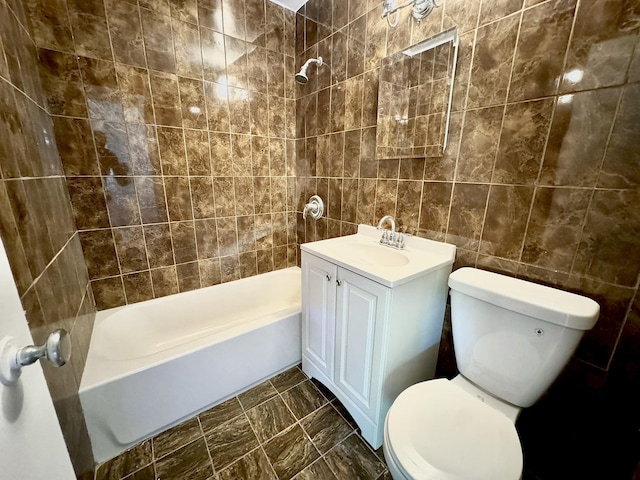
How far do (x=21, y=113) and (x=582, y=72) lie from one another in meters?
2.01

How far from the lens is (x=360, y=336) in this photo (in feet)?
3.90

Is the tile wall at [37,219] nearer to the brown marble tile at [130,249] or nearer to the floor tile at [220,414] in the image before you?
the brown marble tile at [130,249]

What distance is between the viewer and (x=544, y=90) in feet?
3.08

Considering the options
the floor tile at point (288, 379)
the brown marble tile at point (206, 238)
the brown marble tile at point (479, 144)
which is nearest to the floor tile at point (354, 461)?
the floor tile at point (288, 379)

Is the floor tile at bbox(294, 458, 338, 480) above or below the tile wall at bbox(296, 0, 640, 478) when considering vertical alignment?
below

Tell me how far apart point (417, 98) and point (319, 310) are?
4.06 ft

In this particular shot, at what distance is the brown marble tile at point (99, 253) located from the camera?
1541 mm

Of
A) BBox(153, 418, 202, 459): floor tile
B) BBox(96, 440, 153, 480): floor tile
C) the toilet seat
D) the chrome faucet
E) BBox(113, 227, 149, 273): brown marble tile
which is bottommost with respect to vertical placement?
BBox(96, 440, 153, 480): floor tile

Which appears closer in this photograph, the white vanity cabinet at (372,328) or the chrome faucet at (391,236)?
the white vanity cabinet at (372,328)

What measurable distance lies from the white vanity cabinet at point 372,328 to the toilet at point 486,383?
6.2 inches

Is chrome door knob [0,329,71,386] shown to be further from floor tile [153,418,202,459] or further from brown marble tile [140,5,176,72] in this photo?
brown marble tile [140,5,176,72]

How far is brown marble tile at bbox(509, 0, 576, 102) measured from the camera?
88 centimetres

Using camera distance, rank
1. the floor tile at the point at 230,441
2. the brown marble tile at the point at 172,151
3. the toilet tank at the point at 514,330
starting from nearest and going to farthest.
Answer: the toilet tank at the point at 514,330 < the floor tile at the point at 230,441 < the brown marble tile at the point at 172,151

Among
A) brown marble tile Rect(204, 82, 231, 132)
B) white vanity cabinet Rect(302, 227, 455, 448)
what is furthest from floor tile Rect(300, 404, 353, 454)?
brown marble tile Rect(204, 82, 231, 132)
